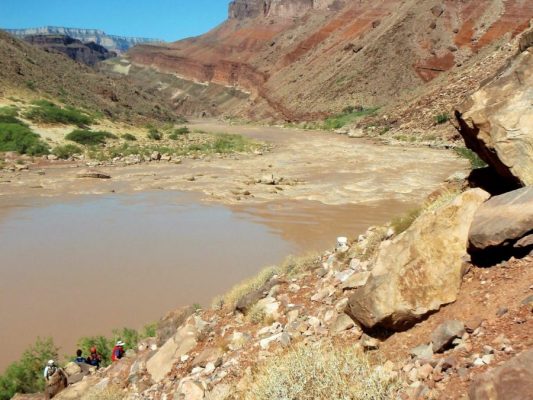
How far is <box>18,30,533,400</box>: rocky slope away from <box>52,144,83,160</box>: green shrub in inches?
1054

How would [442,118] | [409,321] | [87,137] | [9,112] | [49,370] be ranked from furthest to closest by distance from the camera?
[442,118] < [9,112] < [87,137] < [49,370] < [409,321]

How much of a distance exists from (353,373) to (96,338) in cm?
611

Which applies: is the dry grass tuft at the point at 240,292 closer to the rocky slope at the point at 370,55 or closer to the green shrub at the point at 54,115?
the green shrub at the point at 54,115

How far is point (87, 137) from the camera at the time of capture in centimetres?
3547

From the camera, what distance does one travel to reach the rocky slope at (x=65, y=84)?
143 ft

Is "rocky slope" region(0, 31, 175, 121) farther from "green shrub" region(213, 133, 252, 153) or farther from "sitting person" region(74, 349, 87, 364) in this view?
"sitting person" region(74, 349, 87, 364)

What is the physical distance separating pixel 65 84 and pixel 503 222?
5395cm

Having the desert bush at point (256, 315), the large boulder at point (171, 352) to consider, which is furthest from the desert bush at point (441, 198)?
the large boulder at point (171, 352)

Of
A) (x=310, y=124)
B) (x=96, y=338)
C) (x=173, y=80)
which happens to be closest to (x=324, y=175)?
(x=96, y=338)

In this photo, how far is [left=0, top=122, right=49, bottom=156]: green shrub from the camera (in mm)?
31359

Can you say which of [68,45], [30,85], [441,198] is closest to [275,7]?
[68,45]

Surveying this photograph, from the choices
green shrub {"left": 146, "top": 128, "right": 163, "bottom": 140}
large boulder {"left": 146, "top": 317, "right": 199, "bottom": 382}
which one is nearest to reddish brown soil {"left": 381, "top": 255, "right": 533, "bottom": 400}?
large boulder {"left": 146, "top": 317, "right": 199, "bottom": 382}

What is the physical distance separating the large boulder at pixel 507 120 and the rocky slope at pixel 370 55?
3887cm

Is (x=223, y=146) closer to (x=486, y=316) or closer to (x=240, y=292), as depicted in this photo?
(x=240, y=292)
